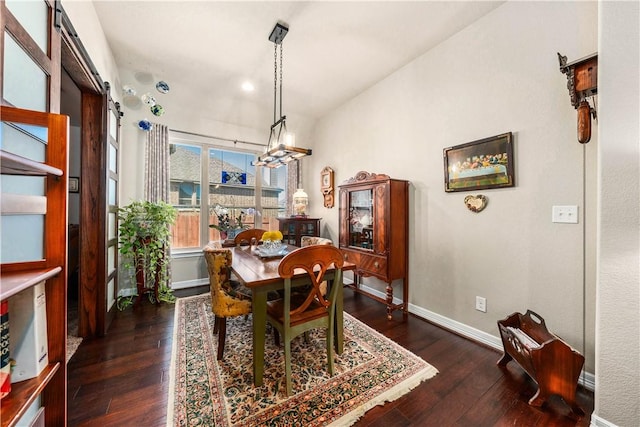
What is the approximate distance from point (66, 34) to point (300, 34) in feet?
5.83

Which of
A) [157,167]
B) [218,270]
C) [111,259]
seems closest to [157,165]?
[157,167]

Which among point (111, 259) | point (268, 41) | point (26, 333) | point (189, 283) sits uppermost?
point (268, 41)

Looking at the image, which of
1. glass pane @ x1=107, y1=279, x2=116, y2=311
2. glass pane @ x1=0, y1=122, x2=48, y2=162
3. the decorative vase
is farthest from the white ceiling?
glass pane @ x1=107, y1=279, x2=116, y2=311

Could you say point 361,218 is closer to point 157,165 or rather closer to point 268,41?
point 268,41

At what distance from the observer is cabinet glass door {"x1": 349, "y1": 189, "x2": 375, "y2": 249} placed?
3023mm

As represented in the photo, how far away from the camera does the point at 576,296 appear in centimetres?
175

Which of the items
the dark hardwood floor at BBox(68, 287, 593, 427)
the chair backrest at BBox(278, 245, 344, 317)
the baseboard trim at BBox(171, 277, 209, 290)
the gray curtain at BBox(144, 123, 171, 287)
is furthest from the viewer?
the baseboard trim at BBox(171, 277, 209, 290)

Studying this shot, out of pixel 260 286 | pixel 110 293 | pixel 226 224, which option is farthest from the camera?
Result: pixel 226 224

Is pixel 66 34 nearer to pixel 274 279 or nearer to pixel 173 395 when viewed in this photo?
pixel 274 279

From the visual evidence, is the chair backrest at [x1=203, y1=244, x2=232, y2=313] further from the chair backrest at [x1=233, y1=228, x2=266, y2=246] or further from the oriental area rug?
the chair backrest at [x1=233, y1=228, x2=266, y2=246]

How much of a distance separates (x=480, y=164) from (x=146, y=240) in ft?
12.4

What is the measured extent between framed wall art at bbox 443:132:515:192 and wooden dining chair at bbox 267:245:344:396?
152cm

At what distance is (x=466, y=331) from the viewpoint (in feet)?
7.70

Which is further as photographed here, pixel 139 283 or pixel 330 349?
pixel 139 283
